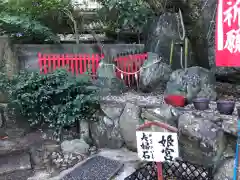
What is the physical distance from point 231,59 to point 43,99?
4325 millimetres

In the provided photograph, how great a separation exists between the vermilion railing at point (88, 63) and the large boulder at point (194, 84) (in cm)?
145

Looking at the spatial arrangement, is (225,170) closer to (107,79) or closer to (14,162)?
(107,79)

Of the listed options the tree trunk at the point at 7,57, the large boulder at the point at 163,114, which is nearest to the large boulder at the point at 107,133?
the large boulder at the point at 163,114

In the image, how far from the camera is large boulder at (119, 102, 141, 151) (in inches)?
243

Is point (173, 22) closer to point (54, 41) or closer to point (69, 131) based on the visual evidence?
point (54, 41)

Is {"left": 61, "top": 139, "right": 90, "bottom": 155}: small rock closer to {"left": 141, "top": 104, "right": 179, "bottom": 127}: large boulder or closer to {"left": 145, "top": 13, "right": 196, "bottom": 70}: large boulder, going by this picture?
{"left": 141, "top": 104, "right": 179, "bottom": 127}: large boulder

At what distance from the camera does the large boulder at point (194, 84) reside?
6.41 meters

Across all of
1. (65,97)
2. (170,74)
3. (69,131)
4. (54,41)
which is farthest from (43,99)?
(170,74)

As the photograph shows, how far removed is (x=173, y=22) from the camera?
7.82 meters

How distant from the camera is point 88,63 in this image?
7.87m

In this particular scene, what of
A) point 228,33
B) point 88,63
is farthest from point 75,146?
point 228,33

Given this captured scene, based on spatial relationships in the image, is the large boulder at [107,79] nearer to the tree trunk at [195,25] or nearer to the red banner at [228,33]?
the tree trunk at [195,25]

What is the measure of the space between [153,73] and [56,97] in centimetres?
257

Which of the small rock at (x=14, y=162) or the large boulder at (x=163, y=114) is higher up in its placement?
the large boulder at (x=163, y=114)
